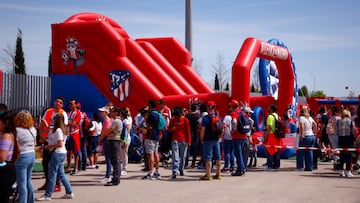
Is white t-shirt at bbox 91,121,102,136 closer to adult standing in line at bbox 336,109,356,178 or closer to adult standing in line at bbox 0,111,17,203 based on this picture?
adult standing in line at bbox 336,109,356,178

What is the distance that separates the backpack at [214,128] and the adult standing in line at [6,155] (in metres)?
5.41

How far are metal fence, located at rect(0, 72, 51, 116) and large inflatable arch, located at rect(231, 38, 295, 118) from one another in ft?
23.4

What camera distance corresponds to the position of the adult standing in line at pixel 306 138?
13008 millimetres

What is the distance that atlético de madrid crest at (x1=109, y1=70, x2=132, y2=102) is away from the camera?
17953mm

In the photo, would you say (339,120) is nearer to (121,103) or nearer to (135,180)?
(135,180)

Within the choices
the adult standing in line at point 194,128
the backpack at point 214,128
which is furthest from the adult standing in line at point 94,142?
the backpack at point 214,128

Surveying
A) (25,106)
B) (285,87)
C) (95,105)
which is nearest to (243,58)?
(285,87)

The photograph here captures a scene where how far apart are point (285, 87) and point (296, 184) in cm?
887

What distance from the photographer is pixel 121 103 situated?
1822cm

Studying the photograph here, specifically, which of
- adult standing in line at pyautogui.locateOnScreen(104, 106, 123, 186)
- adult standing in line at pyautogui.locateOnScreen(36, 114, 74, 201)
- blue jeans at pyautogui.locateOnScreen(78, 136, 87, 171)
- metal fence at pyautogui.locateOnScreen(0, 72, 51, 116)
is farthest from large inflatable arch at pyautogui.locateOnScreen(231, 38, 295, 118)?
adult standing in line at pyautogui.locateOnScreen(36, 114, 74, 201)

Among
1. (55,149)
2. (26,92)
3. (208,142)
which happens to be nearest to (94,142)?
(208,142)

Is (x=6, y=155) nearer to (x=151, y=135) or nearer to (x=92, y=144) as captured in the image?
(x=151, y=135)

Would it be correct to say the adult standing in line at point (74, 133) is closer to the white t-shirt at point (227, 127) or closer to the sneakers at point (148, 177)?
the sneakers at point (148, 177)

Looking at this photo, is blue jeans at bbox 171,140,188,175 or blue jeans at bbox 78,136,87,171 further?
blue jeans at bbox 78,136,87,171
